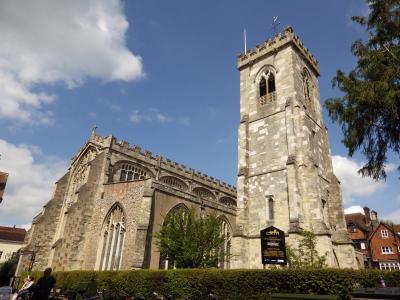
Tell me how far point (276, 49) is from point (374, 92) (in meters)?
14.1

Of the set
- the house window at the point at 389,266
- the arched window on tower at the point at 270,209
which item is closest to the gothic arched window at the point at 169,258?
the arched window on tower at the point at 270,209

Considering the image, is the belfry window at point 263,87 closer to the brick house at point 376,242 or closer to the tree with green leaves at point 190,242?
the tree with green leaves at point 190,242

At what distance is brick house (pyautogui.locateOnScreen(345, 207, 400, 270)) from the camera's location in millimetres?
39812

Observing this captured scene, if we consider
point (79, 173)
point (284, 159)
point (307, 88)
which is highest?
point (307, 88)

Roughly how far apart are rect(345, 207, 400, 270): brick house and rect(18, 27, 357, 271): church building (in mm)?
22247

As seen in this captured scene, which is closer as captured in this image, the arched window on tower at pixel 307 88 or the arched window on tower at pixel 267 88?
the arched window on tower at pixel 267 88

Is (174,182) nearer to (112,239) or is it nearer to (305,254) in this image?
(112,239)

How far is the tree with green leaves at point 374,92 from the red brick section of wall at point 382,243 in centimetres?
3228

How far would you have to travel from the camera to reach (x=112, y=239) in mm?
22500

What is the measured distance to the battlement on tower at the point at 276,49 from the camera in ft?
81.5

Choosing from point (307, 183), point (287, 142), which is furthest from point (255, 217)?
point (287, 142)

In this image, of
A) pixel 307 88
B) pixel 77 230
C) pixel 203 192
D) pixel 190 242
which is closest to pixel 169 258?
pixel 190 242

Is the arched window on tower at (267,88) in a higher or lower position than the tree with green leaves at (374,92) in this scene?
higher

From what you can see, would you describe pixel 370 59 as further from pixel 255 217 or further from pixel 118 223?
pixel 118 223
